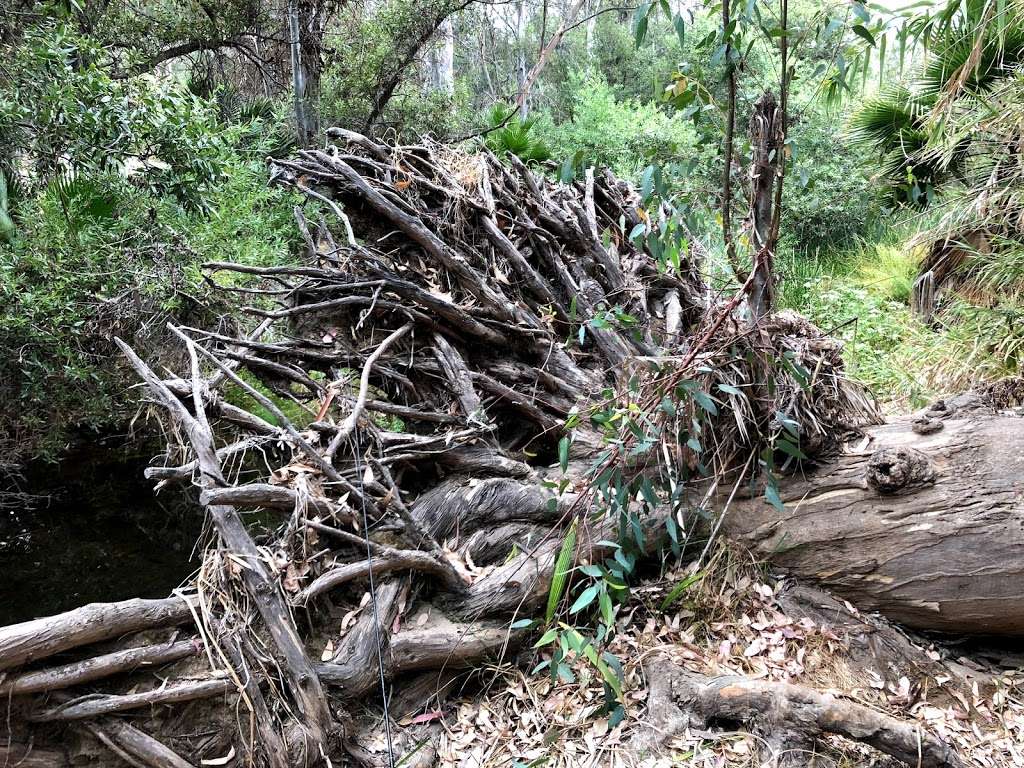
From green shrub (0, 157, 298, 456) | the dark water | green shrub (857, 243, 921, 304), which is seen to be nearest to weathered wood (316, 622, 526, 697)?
the dark water

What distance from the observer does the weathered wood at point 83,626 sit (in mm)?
2100

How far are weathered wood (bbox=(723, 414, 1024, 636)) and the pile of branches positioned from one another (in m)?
0.25

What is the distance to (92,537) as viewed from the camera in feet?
15.7

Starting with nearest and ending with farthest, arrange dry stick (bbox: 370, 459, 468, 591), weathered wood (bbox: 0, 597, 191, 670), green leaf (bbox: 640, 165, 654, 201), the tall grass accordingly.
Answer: weathered wood (bbox: 0, 597, 191, 670) < green leaf (bbox: 640, 165, 654, 201) < dry stick (bbox: 370, 459, 468, 591) < the tall grass

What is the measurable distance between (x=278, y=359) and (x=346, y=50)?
23.7 ft

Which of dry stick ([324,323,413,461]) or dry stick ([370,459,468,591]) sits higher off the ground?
dry stick ([324,323,413,461])

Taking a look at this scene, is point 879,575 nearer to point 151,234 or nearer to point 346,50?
point 151,234

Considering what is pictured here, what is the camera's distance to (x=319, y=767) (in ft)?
7.93

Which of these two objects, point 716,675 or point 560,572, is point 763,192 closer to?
point 560,572

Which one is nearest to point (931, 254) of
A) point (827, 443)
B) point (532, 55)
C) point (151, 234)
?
point (827, 443)

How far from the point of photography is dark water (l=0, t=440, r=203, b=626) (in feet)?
13.6

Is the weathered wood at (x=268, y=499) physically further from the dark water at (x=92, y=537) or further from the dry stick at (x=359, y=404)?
the dark water at (x=92, y=537)

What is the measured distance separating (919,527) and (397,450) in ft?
7.11

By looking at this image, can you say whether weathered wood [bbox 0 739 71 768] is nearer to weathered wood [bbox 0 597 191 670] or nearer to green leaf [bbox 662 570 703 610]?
weathered wood [bbox 0 597 191 670]
